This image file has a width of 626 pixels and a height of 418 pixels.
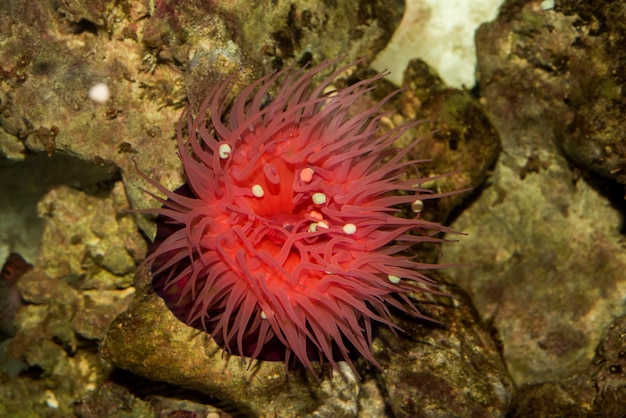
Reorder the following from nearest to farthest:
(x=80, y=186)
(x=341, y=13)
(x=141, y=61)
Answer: (x=141, y=61) → (x=341, y=13) → (x=80, y=186)

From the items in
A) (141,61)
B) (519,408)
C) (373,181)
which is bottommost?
(519,408)

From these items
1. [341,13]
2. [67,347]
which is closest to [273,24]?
[341,13]

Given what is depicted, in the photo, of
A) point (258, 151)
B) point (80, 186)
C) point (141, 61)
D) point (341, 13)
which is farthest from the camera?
point (80, 186)

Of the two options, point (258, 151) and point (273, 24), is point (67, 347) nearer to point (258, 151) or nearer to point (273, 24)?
point (258, 151)

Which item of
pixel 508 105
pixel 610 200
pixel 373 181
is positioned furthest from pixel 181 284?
pixel 610 200

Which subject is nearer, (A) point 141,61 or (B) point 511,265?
(A) point 141,61

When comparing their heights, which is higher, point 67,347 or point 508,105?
point 508,105

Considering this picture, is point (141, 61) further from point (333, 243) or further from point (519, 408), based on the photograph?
point (519, 408)
